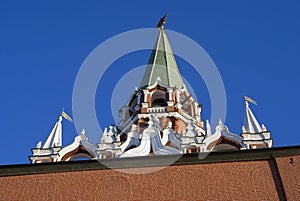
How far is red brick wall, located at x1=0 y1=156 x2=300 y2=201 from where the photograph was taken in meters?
14.8

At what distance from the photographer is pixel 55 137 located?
20.2m

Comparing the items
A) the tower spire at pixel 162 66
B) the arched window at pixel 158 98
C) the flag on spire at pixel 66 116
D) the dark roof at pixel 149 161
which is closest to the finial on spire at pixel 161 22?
the tower spire at pixel 162 66

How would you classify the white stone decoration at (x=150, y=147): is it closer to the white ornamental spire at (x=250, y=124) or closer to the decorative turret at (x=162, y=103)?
the white ornamental spire at (x=250, y=124)

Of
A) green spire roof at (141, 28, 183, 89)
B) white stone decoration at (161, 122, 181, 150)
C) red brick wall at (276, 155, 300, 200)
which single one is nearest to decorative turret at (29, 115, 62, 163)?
white stone decoration at (161, 122, 181, 150)

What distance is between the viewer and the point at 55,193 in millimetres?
15328

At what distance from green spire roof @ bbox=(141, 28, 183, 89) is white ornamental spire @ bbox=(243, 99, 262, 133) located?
9387 millimetres

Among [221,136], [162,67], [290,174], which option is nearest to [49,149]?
[221,136]

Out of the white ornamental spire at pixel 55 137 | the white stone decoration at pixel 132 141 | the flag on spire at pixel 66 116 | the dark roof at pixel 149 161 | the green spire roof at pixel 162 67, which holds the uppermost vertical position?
the green spire roof at pixel 162 67

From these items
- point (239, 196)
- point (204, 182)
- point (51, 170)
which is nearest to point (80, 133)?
point (51, 170)

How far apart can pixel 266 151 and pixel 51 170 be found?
7.59 metres

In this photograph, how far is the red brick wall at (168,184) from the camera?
48.5 feet

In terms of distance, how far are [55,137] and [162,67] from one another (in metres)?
14.0

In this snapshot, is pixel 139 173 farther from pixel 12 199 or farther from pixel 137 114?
pixel 137 114

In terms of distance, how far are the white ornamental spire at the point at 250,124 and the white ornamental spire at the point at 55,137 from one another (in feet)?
26.4
